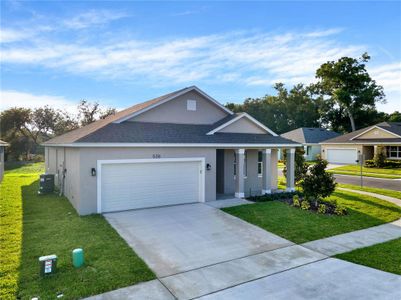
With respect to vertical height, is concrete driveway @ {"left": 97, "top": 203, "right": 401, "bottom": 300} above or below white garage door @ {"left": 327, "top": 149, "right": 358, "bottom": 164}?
below

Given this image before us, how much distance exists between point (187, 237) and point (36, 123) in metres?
53.4

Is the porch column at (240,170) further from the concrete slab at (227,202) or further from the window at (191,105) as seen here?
the window at (191,105)

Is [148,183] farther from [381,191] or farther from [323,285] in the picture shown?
[381,191]

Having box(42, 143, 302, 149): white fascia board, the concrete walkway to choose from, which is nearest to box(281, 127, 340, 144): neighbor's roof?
box(42, 143, 302, 149): white fascia board

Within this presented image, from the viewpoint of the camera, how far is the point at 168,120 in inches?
583

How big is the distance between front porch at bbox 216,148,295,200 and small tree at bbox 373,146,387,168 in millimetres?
19454

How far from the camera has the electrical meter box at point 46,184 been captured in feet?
48.1

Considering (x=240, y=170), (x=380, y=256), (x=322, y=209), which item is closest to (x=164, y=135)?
(x=240, y=170)

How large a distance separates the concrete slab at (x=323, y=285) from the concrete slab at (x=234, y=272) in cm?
22

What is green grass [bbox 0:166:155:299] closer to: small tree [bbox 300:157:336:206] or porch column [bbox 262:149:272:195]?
small tree [bbox 300:157:336:206]

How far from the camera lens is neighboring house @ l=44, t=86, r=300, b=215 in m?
10.7

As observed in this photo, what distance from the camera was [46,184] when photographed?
14828 mm

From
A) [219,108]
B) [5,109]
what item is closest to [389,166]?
[219,108]

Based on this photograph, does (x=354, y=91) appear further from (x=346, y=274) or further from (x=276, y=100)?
(x=346, y=274)
